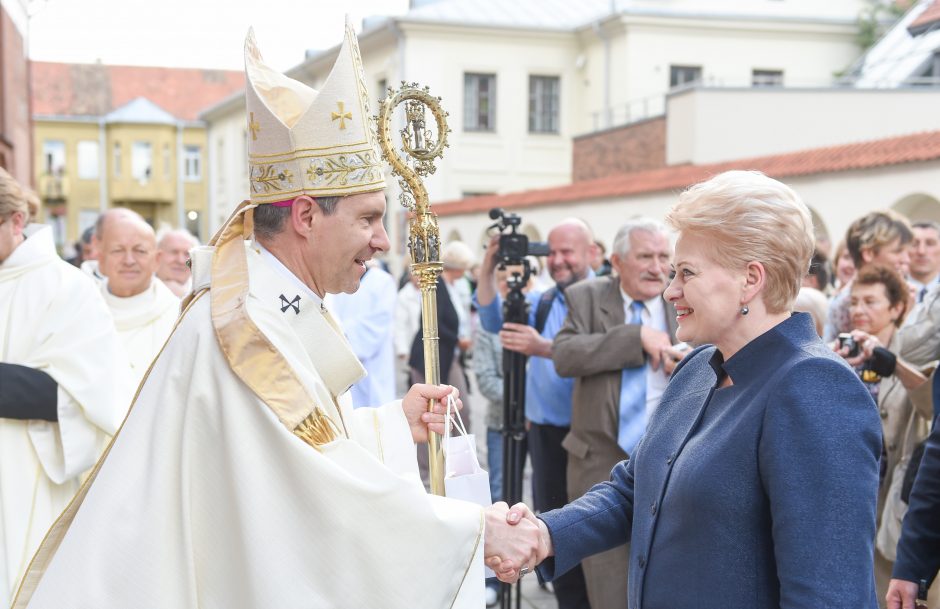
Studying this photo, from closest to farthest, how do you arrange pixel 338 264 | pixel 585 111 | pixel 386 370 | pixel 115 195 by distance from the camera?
pixel 338 264 < pixel 386 370 < pixel 585 111 < pixel 115 195

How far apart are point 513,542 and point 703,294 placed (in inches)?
31.0

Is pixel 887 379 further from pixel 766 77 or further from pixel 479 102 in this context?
pixel 766 77

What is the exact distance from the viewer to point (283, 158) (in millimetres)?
2725

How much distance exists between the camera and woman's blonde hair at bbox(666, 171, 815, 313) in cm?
239

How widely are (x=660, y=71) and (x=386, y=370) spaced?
24691 millimetres

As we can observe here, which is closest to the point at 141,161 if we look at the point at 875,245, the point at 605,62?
the point at 605,62

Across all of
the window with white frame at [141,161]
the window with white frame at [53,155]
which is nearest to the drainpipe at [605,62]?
the window with white frame at [141,161]

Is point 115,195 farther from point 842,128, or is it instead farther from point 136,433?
point 136,433

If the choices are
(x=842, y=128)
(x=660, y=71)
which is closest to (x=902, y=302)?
(x=842, y=128)

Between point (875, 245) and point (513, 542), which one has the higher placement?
point (875, 245)

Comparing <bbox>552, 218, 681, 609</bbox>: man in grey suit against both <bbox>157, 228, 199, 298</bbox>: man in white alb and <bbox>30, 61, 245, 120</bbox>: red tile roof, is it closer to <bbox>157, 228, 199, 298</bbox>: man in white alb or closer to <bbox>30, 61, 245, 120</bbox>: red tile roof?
<bbox>157, 228, 199, 298</bbox>: man in white alb

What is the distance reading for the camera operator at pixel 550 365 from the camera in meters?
5.24

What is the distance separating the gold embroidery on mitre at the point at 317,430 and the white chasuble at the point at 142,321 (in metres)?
2.98

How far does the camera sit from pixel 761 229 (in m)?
2.38
